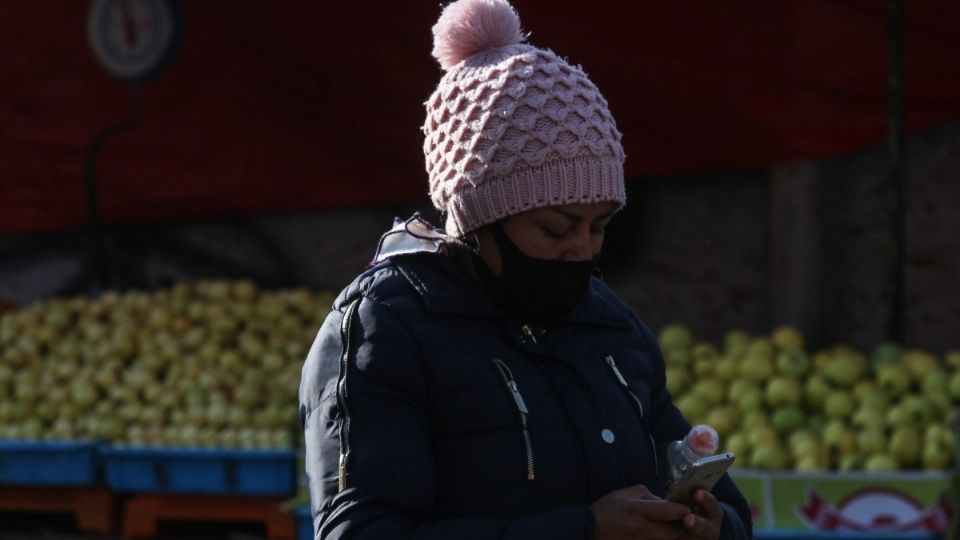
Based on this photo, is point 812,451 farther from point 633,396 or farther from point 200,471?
point 633,396

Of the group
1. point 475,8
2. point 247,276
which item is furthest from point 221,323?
point 475,8

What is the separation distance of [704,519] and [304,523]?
3324mm

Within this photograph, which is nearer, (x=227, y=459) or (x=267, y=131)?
(x=227, y=459)

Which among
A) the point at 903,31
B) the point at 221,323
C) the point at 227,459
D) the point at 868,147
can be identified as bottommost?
the point at 227,459

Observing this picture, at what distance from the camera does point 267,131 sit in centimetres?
640

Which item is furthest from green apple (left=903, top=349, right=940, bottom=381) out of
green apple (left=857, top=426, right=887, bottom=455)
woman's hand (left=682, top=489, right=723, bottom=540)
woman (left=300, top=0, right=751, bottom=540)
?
woman's hand (left=682, top=489, right=723, bottom=540)

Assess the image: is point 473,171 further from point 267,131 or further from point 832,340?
point 267,131

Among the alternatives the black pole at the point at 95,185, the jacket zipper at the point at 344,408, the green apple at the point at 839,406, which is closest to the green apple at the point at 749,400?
the green apple at the point at 839,406

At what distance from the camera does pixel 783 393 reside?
4969mm

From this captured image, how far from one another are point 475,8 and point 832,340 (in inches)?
162

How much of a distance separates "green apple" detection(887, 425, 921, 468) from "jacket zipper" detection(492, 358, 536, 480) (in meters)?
2.96

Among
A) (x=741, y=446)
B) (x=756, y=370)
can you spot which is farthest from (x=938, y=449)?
(x=756, y=370)

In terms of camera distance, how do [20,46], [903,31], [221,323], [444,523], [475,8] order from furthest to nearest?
[20,46], [221,323], [903,31], [475,8], [444,523]

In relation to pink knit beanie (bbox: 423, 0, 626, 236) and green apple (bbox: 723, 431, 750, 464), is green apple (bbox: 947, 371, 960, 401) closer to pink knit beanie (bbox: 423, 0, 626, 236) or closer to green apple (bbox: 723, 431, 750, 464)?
green apple (bbox: 723, 431, 750, 464)
